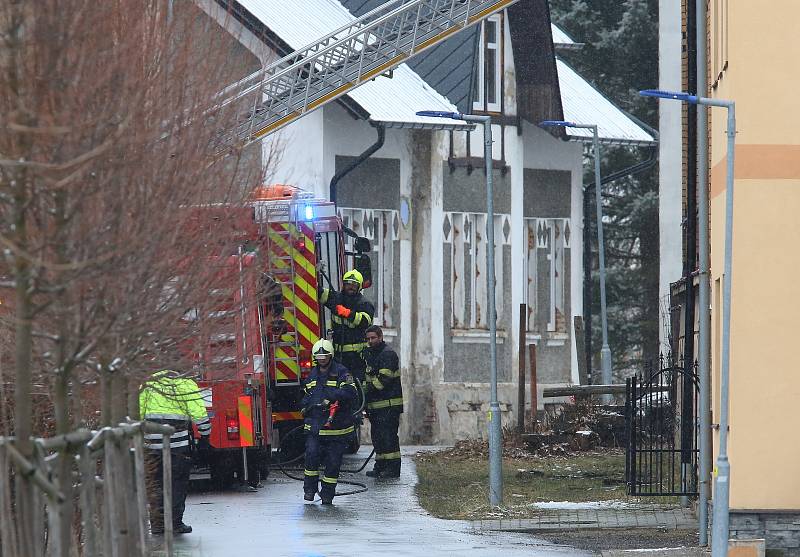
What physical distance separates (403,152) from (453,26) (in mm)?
4948

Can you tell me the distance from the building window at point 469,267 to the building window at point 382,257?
4.02 ft

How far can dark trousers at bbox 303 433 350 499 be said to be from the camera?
19.3 metres

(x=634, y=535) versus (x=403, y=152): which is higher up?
(x=403, y=152)

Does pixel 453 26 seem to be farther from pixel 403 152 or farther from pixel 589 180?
pixel 589 180

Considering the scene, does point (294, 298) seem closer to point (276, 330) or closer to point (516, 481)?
point (276, 330)

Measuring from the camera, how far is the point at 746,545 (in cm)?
1661

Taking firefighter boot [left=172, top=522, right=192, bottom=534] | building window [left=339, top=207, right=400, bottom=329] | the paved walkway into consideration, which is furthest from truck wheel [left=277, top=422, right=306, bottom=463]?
building window [left=339, top=207, right=400, bottom=329]

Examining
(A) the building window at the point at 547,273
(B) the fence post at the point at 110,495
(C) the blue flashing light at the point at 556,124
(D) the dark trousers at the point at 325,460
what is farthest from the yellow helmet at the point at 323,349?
(A) the building window at the point at 547,273

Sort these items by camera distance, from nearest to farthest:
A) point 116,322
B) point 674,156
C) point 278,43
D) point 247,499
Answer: point 116,322
point 247,499
point 278,43
point 674,156

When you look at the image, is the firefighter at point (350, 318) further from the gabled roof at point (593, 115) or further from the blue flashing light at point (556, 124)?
the gabled roof at point (593, 115)

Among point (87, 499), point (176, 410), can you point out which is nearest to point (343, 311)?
point (176, 410)

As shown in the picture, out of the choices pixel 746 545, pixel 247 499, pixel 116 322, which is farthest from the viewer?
pixel 247 499

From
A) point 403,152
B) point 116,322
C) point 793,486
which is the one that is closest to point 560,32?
point 403,152

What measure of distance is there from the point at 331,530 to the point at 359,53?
37.5 ft
